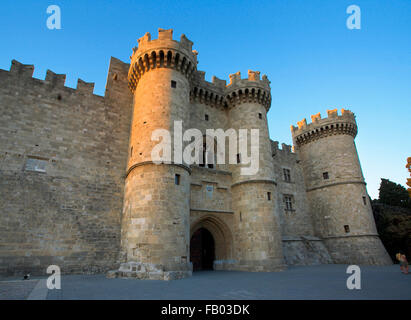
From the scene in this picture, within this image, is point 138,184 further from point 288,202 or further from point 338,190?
point 338,190

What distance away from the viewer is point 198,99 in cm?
1722

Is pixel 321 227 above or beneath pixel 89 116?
beneath

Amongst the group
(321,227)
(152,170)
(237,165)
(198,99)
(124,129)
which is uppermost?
(198,99)

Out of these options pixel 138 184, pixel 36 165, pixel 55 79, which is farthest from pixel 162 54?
pixel 36 165

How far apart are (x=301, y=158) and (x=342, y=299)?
67.1ft

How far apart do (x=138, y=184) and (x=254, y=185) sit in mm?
7304

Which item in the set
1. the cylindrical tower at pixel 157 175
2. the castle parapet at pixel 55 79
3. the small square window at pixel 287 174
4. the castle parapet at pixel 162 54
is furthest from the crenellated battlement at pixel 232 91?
the castle parapet at pixel 55 79

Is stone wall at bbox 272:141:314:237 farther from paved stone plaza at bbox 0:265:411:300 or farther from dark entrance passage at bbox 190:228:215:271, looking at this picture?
paved stone plaza at bbox 0:265:411:300

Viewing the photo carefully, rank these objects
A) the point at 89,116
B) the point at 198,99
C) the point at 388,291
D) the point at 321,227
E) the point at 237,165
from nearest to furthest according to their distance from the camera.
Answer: the point at 388,291 < the point at 89,116 < the point at 237,165 < the point at 198,99 < the point at 321,227

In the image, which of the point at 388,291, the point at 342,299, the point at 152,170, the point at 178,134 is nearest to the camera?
the point at 342,299

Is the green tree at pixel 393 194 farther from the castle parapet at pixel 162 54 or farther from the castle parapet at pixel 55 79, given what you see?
the castle parapet at pixel 55 79

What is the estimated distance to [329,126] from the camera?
2223 centimetres

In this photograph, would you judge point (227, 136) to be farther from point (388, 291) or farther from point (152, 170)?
point (388, 291)

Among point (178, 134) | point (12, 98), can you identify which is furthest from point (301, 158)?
point (12, 98)
